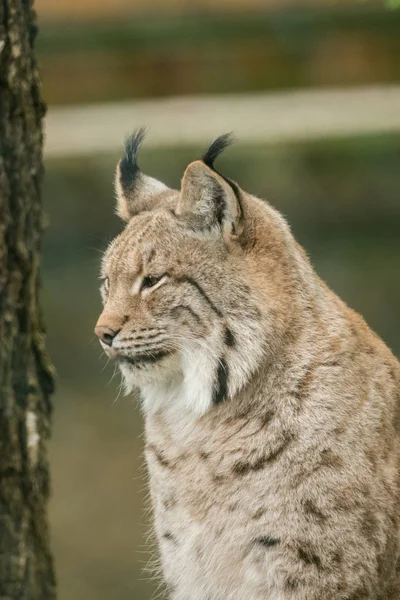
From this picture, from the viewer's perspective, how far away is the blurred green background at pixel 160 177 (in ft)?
28.1

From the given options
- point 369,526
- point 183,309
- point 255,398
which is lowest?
point 369,526

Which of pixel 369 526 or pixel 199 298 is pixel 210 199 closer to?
pixel 199 298

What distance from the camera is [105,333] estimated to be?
409cm

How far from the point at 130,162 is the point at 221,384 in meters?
1.05

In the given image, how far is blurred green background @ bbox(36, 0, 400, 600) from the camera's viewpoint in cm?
855

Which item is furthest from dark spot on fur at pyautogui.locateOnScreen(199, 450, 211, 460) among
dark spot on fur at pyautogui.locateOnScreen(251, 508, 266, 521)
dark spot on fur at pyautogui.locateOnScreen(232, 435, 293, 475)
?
dark spot on fur at pyautogui.locateOnScreen(251, 508, 266, 521)

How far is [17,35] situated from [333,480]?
78.3 inches

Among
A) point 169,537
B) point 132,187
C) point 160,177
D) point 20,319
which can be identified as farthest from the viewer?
point 160,177

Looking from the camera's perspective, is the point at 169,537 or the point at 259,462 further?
the point at 169,537

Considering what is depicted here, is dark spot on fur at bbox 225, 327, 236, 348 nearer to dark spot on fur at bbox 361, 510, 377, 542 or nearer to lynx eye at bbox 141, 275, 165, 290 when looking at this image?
lynx eye at bbox 141, 275, 165, 290

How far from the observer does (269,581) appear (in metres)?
4.12

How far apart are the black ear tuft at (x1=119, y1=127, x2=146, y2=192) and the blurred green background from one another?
12.2 ft

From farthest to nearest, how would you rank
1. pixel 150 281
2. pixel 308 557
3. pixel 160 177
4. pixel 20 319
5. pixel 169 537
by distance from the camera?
pixel 160 177 → pixel 169 537 → pixel 20 319 → pixel 150 281 → pixel 308 557

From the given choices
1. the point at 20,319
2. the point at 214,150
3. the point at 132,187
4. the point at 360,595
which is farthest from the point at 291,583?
the point at 132,187
